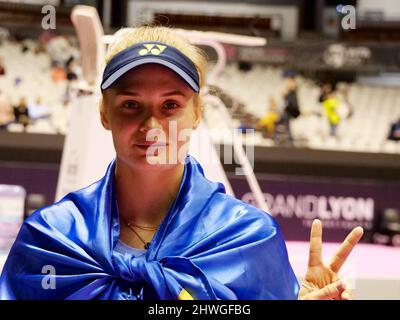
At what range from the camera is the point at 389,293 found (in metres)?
1.19

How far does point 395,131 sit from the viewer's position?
13.7 feet

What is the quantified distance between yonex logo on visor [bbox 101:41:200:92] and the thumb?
328mm

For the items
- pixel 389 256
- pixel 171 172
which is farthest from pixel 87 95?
pixel 389 256

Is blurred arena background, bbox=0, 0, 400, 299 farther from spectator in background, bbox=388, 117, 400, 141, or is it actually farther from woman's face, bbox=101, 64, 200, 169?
woman's face, bbox=101, 64, 200, 169

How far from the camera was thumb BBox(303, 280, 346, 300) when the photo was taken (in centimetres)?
95

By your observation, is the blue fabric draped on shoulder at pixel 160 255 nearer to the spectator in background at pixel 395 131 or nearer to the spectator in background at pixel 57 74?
the spectator in background at pixel 57 74

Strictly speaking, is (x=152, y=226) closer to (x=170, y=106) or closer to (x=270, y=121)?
(x=170, y=106)

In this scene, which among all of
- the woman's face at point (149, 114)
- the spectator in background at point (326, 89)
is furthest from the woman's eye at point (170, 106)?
the spectator in background at point (326, 89)

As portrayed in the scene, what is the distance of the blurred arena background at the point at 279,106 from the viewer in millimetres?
1789

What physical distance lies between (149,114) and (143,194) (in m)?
0.11

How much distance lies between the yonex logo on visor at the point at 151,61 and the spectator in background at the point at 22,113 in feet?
7.46

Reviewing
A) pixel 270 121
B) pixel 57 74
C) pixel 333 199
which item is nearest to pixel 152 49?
pixel 333 199
